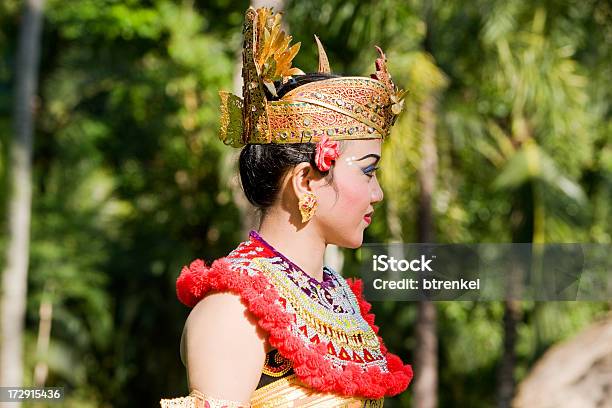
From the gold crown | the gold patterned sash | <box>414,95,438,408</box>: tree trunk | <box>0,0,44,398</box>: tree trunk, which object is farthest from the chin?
<box>0,0,44,398</box>: tree trunk

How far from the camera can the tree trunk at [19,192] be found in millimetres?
11953

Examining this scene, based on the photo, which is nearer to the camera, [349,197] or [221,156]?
[349,197]

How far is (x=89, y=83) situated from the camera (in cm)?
1300

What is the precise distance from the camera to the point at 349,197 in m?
2.31

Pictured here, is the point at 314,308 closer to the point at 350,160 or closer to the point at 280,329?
the point at 280,329

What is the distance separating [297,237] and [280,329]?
0.83ft

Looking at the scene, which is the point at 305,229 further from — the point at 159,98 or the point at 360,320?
the point at 159,98

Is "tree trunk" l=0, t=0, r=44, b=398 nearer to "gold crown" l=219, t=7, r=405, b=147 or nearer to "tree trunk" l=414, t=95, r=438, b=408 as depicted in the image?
"tree trunk" l=414, t=95, r=438, b=408

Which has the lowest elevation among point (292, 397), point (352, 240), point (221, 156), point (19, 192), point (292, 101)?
point (292, 397)

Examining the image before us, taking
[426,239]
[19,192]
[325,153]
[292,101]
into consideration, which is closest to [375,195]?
[325,153]

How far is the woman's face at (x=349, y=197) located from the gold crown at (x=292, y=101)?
0.04m

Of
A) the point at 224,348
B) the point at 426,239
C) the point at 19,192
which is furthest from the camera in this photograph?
the point at 19,192

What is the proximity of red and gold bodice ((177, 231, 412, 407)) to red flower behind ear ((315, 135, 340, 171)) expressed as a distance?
217 millimetres

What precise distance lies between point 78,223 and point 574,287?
881 centimetres
